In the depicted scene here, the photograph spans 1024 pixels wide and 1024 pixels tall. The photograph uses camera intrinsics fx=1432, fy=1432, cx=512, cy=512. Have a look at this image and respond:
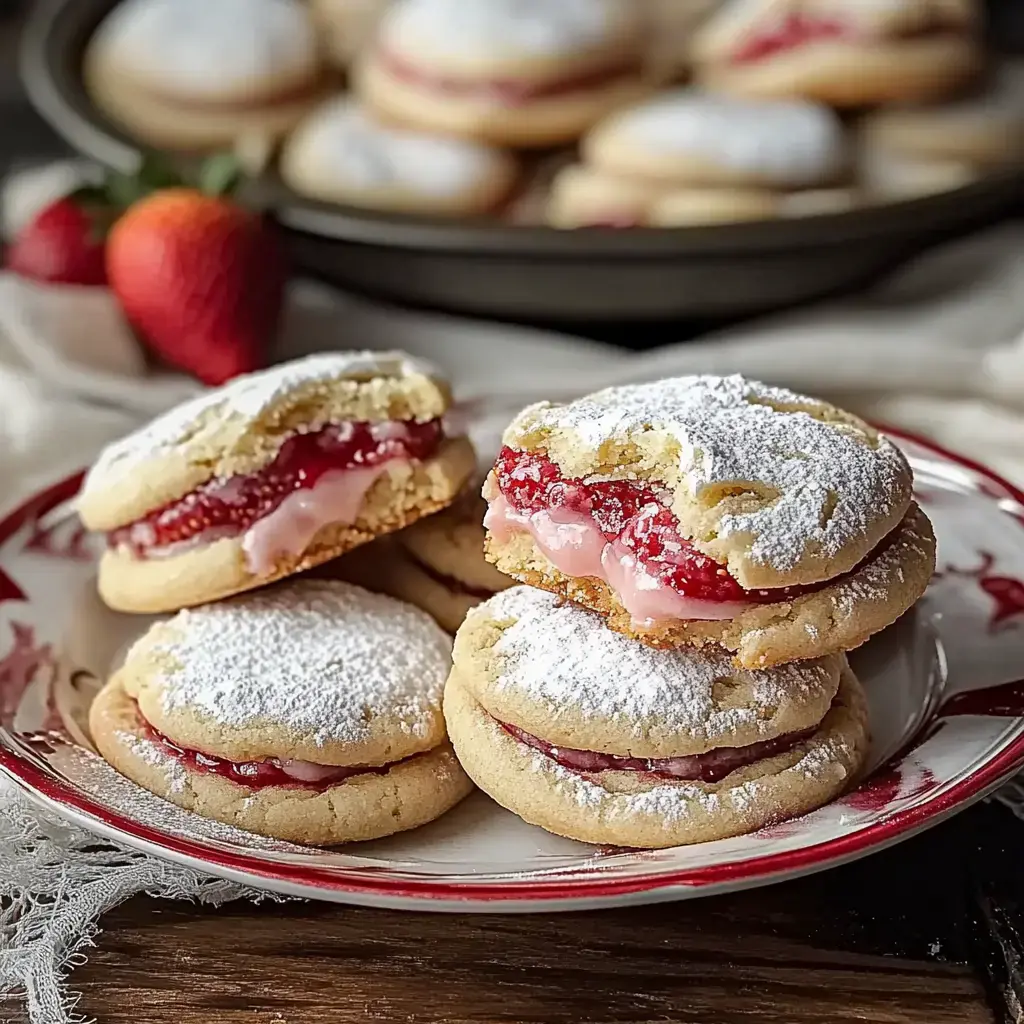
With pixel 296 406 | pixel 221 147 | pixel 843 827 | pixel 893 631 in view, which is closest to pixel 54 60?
pixel 221 147

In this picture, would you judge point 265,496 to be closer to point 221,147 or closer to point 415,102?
point 415,102

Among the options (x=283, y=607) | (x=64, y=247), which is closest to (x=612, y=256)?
(x=64, y=247)

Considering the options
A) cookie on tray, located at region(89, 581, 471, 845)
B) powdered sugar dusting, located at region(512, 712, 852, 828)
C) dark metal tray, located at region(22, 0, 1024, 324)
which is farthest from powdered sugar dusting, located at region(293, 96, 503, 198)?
powdered sugar dusting, located at region(512, 712, 852, 828)

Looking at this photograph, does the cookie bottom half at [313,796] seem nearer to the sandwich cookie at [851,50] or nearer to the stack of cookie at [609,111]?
the stack of cookie at [609,111]

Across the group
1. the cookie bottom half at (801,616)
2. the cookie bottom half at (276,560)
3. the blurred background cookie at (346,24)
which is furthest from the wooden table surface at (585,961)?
the blurred background cookie at (346,24)

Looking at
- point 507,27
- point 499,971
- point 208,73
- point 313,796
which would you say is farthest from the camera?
point 208,73

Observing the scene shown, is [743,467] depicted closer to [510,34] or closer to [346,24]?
[510,34]

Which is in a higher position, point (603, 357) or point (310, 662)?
point (310, 662)

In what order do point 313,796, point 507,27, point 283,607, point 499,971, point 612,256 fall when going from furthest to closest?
1. point 507,27
2. point 612,256
3. point 283,607
4. point 313,796
5. point 499,971
